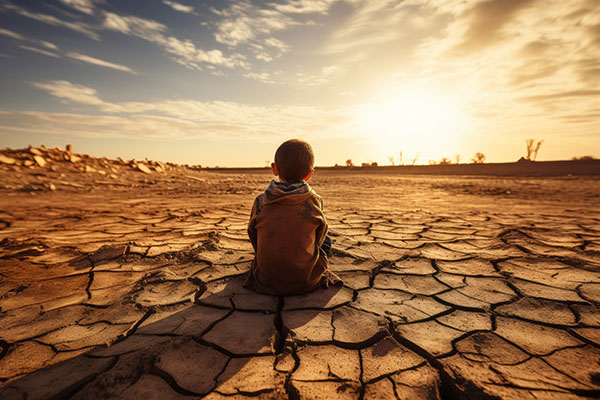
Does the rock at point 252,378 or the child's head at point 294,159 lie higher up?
the child's head at point 294,159

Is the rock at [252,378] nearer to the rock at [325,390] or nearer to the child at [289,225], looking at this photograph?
the rock at [325,390]

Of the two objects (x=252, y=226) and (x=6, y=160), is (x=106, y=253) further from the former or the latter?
(x=6, y=160)

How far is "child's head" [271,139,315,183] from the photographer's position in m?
1.27

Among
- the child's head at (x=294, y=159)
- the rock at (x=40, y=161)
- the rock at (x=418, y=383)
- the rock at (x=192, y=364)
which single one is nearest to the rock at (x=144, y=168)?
the rock at (x=40, y=161)

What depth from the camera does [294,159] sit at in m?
1.27

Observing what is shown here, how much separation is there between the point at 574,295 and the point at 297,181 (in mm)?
1580

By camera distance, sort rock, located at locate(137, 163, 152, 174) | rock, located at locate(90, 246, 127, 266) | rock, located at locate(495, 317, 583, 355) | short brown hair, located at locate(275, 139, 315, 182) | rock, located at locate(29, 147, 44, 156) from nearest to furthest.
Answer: rock, located at locate(495, 317, 583, 355) < short brown hair, located at locate(275, 139, 315, 182) < rock, located at locate(90, 246, 127, 266) < rock, located at locate(29, 147, 44, 156) < rock, located at locate(137, 163, 152, 174)

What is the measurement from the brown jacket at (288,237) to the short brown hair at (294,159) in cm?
7

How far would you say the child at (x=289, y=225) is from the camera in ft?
4.17

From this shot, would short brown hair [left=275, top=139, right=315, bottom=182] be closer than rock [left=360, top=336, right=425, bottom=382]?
No

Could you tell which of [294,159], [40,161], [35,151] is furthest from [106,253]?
[35,151]

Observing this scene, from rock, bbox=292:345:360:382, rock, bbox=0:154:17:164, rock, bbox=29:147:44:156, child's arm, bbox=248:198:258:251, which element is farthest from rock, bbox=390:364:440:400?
rock, bbox=29:147:44:156

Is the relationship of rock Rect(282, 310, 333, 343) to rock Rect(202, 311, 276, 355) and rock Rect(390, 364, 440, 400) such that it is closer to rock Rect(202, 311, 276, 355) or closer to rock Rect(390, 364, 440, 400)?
rock Rect(202, 311, 276, 355)

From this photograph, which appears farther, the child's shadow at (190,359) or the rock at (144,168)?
the rock at (144,168)
